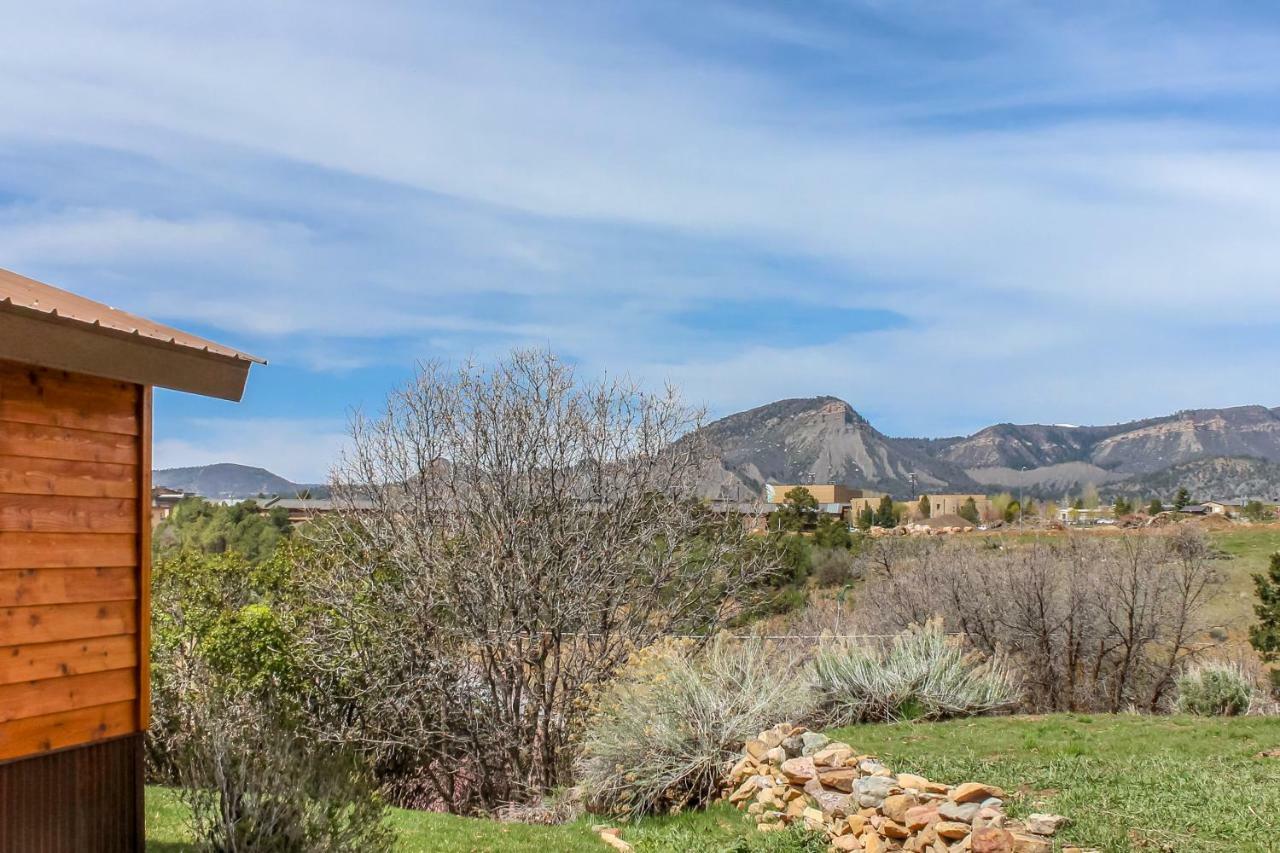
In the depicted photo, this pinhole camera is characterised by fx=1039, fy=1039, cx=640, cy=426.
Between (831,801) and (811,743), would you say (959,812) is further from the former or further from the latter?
(811,743)

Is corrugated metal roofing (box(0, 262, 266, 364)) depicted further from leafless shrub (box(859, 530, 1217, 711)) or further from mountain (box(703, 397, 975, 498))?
mountain (box(703, 397, 975, 498))

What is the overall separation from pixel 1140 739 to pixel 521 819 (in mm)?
6748

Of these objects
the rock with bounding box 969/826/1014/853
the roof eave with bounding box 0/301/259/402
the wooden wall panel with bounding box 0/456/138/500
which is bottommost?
the rock with bounding box 969/826/1014/853

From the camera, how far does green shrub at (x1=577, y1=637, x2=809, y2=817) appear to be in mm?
10086

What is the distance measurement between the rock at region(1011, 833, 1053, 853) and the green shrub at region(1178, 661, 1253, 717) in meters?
8.06

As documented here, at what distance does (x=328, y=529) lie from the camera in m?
15.5

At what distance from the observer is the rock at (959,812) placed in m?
7.31

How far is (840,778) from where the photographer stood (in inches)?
343

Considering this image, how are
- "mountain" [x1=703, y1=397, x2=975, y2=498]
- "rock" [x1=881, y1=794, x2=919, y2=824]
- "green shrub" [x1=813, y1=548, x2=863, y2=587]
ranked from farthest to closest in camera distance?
"mountain" [x1=703, y1=397, x2=975, y2=498] < "green shrub" [x1=813, y1=548, x2=863, y2=587] < "rock" [x1=881, y1=794, x2=919, y2=824]

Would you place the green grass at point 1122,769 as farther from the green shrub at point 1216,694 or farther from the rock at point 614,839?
the rock at point 614,839

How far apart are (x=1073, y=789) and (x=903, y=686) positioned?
4.37 meters

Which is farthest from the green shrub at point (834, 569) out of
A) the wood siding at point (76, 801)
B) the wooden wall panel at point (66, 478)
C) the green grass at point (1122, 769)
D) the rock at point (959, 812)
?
the wooden wall panel at point (66, 478)

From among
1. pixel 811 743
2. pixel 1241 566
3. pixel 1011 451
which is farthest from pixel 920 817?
pixel 1011 451

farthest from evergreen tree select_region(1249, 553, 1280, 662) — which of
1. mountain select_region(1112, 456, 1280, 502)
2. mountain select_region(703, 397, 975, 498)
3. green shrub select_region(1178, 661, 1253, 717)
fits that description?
mountain select_region(703, 397, 975, 498)
